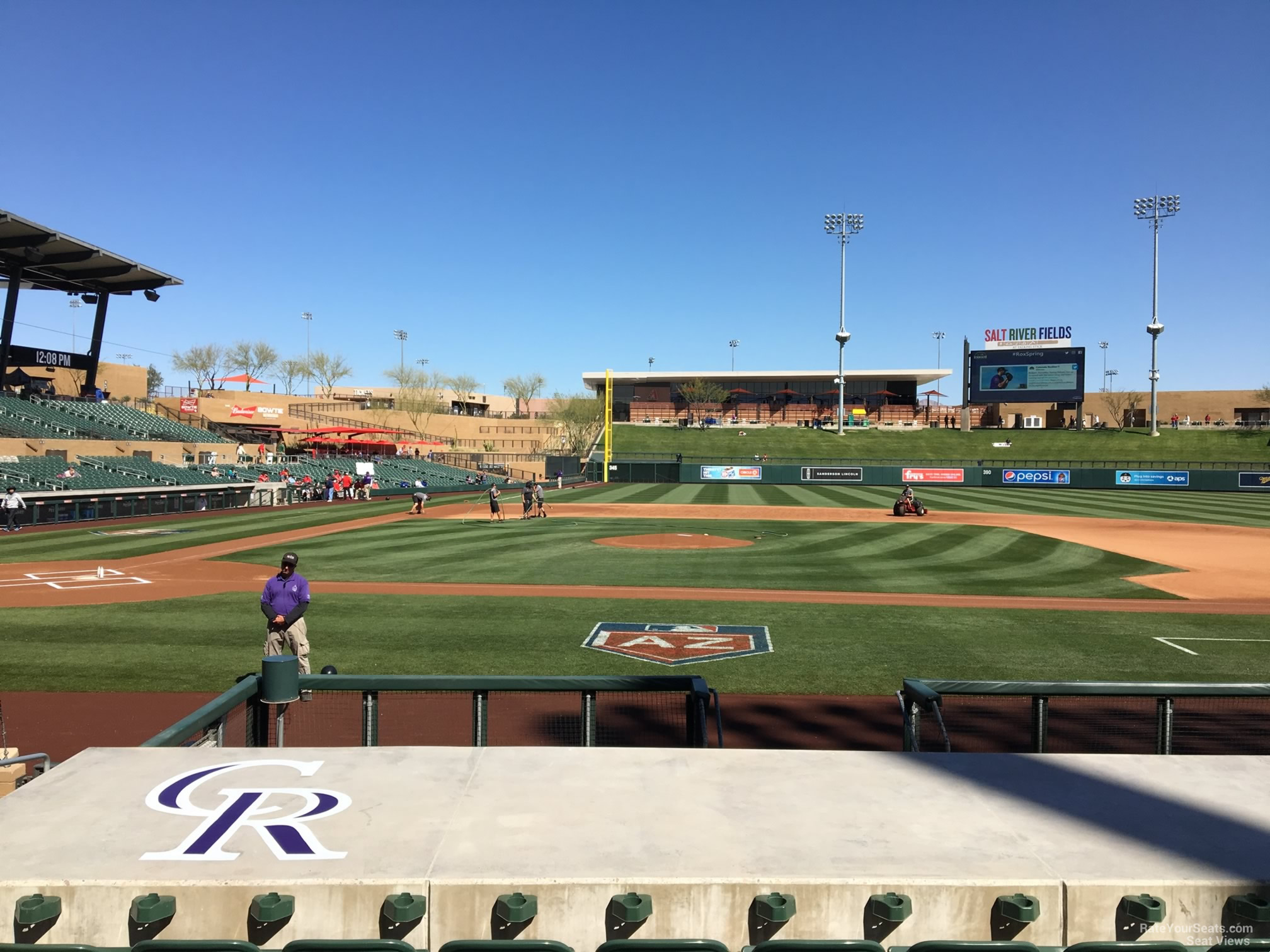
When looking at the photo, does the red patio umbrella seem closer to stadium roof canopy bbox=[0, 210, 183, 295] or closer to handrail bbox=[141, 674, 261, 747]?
stadium roof canopy bbox=[0, 210, 183, 295]

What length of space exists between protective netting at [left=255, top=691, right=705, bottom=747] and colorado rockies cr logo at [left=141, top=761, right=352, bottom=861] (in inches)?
55.8

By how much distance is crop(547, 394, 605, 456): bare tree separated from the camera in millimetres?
95938

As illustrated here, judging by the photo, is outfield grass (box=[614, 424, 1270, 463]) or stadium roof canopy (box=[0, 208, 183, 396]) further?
outfield grass (box=[614, 424, 1270, 463])

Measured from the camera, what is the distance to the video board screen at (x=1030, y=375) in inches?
3287

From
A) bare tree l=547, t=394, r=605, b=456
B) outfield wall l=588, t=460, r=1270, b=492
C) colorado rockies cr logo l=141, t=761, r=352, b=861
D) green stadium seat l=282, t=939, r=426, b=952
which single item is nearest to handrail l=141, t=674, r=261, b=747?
colorado rockies cr logo l=141, t=761, r=352, b=861

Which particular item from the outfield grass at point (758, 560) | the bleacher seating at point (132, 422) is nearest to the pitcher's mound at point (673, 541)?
the outfield grass at point (758, 560)

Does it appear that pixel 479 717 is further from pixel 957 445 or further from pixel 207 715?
pixel 957 445

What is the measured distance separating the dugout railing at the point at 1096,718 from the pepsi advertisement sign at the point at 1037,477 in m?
57.2

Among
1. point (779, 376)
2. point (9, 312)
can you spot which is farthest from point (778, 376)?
point (9, 312)

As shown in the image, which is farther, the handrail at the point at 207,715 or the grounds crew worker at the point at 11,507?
the grounds crew worker at the point at 11,507

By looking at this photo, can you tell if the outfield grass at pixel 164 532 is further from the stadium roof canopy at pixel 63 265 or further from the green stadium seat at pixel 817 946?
the green stadium seat at pixel 817 946

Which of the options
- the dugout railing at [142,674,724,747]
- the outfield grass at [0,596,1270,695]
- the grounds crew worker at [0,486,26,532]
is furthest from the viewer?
the grounds crew worker at [0,486,26,532]

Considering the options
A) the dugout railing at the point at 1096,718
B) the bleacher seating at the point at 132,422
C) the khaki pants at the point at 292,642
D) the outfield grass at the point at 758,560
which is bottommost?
the outfield grass at the point at 758,560

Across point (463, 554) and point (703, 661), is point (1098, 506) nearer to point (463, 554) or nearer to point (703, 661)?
point (463, 554)
